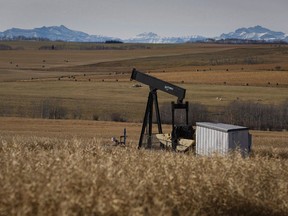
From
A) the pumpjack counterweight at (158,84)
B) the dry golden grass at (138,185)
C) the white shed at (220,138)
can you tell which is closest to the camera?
the dry golden grass at (138,185)

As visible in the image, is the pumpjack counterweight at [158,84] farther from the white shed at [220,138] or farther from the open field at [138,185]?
the open field at [138,185]

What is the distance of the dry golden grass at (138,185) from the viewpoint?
6285 millimetres

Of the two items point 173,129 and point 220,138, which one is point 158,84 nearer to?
point 173,129

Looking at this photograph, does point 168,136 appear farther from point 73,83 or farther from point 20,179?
Result: point 73,83

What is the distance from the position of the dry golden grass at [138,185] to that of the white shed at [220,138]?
422 inches

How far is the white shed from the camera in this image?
20672mm

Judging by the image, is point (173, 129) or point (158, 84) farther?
point (158, 84)

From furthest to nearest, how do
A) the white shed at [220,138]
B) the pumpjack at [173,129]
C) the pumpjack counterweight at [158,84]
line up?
the pumpjack counterweight at [158,84] < the pumpjack at [173,129] < the white shed at [220,138]

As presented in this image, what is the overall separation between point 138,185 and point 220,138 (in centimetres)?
1456

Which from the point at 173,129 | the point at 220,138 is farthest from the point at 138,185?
the point at 173,129

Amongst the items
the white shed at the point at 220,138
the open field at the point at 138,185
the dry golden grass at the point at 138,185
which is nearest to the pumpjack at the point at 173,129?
the white shed at the point at 220,138

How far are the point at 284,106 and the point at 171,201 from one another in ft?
157

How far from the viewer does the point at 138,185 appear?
7000 mm

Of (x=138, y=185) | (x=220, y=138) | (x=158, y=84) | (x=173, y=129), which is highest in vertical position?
(x=138, y=185)
